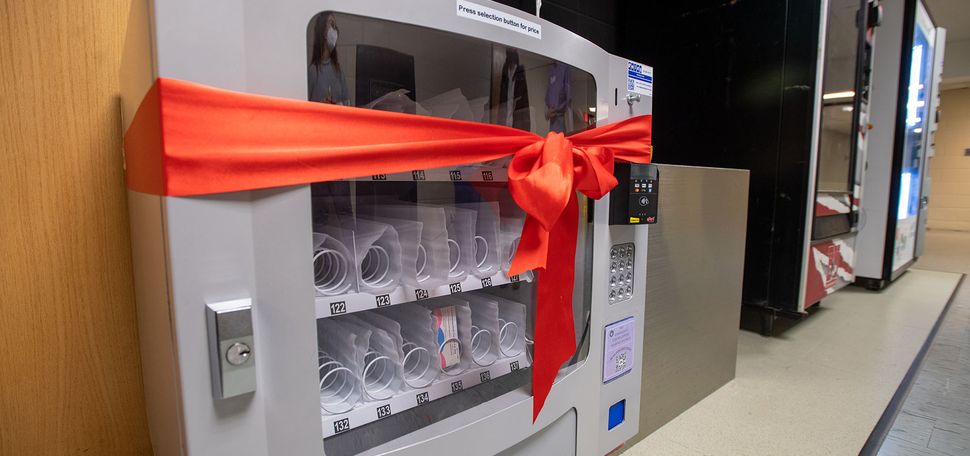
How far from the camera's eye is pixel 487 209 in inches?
50.0

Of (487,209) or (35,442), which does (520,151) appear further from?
(35,442)

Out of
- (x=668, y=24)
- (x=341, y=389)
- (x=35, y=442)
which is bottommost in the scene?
(x=35, y=442)

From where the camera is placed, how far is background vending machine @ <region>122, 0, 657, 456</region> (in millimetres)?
678

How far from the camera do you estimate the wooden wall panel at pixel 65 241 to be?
1.04m

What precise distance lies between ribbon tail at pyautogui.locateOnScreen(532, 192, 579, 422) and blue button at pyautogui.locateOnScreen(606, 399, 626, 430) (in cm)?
42

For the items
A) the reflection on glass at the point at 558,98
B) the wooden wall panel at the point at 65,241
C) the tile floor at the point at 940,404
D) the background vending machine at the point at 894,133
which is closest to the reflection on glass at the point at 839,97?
the tile floor at the point at 940,404

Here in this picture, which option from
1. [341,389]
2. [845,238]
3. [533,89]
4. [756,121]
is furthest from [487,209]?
[845,238]

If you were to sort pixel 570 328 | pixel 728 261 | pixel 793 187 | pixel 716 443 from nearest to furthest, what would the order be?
1. pixel 570 328
2. pixel 716 443
3. pixel 728 261
4. pixel 793 187

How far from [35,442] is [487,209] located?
1270 mm

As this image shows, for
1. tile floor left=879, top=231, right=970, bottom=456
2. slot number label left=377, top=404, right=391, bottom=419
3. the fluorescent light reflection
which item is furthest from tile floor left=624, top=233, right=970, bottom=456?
the fluorescent light reflection

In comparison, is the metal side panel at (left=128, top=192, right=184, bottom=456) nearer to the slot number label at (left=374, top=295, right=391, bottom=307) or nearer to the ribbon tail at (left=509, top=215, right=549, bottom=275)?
the slot number label at (left=374, top=295, right=391, bottom=307)

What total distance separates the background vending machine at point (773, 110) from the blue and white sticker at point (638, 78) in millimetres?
1426

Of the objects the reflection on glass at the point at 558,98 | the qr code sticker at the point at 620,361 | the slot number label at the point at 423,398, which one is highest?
the reflection on glass at the point at 558,98

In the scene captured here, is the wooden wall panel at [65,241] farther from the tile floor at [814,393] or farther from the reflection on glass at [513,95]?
the tile floor at [814,393]
